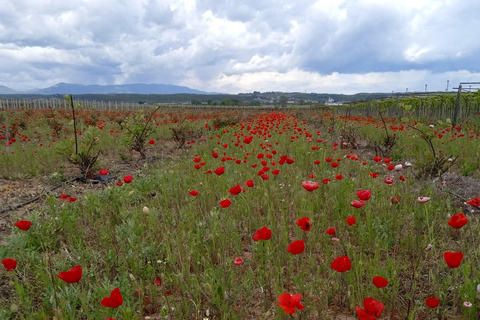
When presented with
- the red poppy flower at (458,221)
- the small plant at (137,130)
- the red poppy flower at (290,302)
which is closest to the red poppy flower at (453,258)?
the red poppy flower at (458,221)

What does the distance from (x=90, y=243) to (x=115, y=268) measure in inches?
24.7

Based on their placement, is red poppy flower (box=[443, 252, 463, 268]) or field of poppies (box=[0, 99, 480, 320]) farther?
field of poppies (box=[0, 99, 480, 320])

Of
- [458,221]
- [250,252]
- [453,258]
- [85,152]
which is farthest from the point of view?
[85,152]

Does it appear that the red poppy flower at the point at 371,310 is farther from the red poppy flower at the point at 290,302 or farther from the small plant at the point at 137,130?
the small plant at the point at 137,130

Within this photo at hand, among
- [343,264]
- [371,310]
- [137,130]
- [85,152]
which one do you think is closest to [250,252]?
[343,264]

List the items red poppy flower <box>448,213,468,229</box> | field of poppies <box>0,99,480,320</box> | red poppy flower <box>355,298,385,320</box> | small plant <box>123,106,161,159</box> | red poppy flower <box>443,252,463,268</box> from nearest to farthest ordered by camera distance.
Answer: red poppy flower <box>355,298,385,320</box>, red poppy flower <box>443,252,463,268</box>, red poppy flower <box>448,213,468,229</box>, field of poppies <box>0,99,480,320</box>, small plant <box>123,106,161,159</box>

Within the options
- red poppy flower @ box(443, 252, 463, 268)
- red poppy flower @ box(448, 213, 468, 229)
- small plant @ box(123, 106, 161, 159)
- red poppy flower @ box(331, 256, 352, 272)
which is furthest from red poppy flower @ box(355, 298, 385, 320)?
small plant @ box(123, 106, 161, 159)

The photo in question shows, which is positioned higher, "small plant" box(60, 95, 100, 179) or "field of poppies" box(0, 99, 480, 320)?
"small plant" box(60, 95, 100, 179)

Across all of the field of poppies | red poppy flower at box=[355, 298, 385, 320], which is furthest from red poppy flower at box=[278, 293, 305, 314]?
red poppy flower at box=[355, 298, 385, 320]

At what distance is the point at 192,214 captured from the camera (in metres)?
3.16

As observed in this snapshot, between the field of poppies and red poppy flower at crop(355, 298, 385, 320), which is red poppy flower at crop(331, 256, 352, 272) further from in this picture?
red poppy flower at crop(355, 298, 385, 320)

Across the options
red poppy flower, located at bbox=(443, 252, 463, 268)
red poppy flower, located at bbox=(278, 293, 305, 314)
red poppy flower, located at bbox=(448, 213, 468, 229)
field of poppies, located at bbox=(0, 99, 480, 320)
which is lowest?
field of poppies, located at bbox=(0, 99, 480, 320)

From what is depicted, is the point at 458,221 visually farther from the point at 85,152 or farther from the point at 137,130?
the point at 137,130

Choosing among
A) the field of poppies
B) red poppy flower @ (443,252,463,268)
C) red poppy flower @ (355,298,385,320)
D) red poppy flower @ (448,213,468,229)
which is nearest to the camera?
red poppy flower @ (355,298,385,320)
